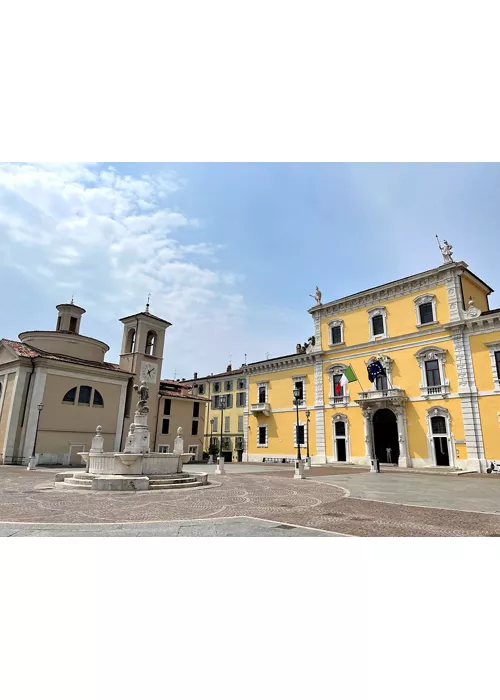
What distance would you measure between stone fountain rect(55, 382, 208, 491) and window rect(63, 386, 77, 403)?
15128 mm

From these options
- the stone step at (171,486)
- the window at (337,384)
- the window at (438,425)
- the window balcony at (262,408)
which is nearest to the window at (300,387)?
the window at (337,384)

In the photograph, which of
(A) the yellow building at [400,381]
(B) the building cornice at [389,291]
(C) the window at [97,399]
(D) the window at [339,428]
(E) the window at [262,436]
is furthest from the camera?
(E) the window at [262,436]

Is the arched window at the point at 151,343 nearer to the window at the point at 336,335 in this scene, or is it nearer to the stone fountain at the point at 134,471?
the window at the point at 336,335

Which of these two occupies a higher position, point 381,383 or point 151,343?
point 151,343

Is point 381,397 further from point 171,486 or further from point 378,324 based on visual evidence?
point 171,486

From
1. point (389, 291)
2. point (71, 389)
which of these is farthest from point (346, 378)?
point (71, 389)

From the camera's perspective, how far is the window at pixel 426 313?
2859 centimetres

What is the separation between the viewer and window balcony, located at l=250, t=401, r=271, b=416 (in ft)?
127

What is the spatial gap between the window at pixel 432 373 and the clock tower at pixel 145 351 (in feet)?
76.8

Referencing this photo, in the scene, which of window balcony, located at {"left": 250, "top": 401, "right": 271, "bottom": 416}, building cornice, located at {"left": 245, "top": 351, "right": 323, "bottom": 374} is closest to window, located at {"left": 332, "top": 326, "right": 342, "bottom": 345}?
building cornice, located at {"left": 245, "top": 351, "right": 323, "bottom": 374}

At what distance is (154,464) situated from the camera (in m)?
14.5

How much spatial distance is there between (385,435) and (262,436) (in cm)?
1259

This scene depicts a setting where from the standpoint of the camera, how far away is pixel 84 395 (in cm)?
3005

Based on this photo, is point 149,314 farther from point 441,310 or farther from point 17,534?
point 17,534
